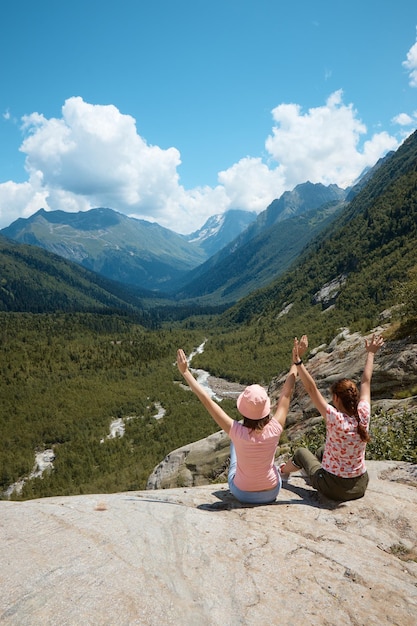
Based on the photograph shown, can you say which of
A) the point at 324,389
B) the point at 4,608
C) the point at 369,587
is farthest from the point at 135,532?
the point at 324,389

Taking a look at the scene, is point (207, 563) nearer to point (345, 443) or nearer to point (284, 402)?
point (284, 402)

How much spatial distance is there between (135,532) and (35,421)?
292ft

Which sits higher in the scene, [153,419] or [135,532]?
[135,532]

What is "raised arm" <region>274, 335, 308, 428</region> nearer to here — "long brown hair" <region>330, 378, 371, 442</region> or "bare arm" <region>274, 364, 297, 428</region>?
"bare arm" <region>274, 364, 297, 428</region>

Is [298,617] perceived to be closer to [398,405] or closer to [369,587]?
[369,587]

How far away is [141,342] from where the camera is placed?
164750 mm

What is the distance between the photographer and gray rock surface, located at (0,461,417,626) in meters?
4.67

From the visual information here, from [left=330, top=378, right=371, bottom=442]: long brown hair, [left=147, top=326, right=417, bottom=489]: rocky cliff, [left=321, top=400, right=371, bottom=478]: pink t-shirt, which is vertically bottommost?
[left=147, top=326, right=417, bottom=489]: rocky cliff

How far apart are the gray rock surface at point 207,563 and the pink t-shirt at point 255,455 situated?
22.4 inches

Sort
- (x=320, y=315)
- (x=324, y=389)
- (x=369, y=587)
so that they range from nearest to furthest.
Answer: (x=369, y=587) < (x=324, y=389) < (x=320, y=315)

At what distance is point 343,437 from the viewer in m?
8.30

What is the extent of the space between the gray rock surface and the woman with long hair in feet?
1.40

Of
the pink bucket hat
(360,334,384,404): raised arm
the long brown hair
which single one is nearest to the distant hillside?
(360,334,384,404): raised arm

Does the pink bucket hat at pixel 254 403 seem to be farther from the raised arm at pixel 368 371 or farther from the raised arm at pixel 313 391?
the raised arm at pixel 368 371
